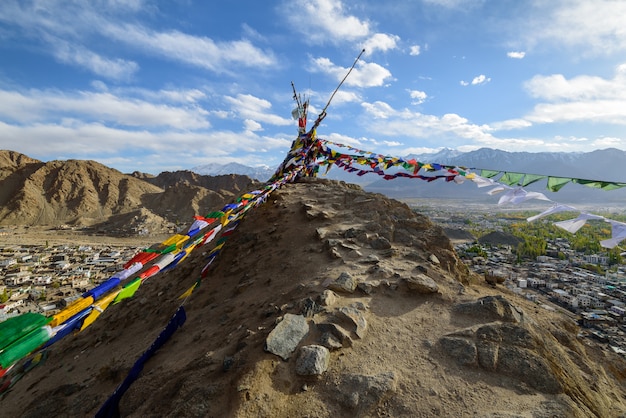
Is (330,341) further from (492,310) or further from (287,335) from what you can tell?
(492,310)

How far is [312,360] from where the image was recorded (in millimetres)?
3844

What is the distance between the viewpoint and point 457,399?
356 centimetres

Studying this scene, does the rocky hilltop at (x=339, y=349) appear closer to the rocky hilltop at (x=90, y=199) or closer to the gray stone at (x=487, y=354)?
the gray stone at (x=487, y=354)

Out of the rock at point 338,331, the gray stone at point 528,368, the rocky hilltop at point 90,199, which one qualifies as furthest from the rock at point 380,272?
the rocky hilltop at point 90,199

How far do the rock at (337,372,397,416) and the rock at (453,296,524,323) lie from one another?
1.99 metres

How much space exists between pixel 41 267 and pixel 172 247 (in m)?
45.1

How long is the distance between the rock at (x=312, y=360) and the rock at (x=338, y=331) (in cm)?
30

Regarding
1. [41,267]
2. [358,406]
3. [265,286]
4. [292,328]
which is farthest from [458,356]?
[41,267]

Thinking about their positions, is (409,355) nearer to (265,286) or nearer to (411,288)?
(411,288)

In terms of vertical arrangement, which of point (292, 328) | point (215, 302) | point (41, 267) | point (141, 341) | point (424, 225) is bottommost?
point (41, 267)

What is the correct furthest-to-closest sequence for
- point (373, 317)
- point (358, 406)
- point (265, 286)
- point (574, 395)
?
point (265, 286) < point (373, 317) < point (574, 395) < point (358, 406)

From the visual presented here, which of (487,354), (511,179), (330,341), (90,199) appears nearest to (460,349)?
(487,354)

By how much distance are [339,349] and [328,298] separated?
0.94 meters

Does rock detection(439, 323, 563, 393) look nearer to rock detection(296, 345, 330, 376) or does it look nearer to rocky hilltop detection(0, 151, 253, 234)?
rock detection(296, 345, 330, 376)
